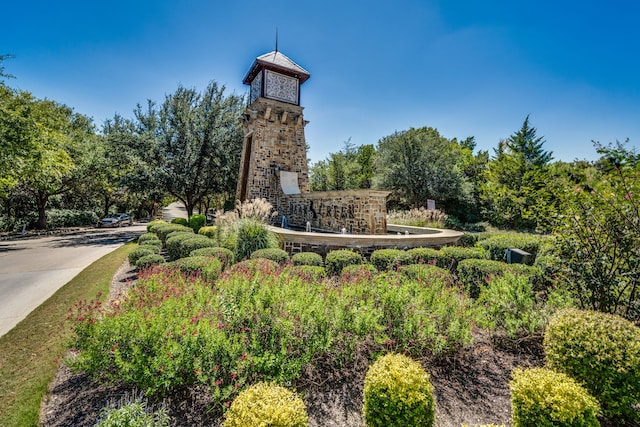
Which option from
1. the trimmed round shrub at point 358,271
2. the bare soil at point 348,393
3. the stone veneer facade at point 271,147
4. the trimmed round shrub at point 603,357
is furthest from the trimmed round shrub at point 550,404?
the stone veneer facade at point 271,147

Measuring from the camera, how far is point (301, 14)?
6.89m

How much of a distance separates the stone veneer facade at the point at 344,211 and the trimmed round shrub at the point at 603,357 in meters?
5.56

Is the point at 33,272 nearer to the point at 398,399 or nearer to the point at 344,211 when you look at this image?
the point at 344,211

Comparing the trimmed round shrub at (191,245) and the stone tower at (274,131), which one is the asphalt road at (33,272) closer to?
the trimmed round shrub at (191,245)

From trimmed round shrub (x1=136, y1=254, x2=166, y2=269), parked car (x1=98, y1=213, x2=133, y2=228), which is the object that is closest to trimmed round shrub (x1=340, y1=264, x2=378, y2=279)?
trimmed round shrub (x1=136, y1=254, x2=166, y2=269)

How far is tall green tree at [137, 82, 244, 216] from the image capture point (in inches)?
587

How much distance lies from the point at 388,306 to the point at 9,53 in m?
16.1

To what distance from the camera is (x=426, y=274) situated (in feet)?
14.1

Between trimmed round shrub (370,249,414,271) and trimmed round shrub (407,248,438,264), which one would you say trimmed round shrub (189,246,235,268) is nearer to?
trimmed round shrub (370,249,414,271)

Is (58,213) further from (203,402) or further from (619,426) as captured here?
(619,426)

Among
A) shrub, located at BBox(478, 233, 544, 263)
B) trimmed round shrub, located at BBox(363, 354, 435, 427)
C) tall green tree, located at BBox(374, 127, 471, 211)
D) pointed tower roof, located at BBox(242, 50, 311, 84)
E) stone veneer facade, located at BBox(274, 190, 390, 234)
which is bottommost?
trimmed round shrub, located at BBox(363, 354, 435, 427)

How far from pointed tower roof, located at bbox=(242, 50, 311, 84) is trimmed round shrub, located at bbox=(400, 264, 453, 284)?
11.8 metres

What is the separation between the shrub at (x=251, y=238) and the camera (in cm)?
696

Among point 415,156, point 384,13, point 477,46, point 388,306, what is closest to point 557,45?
point 477,46
